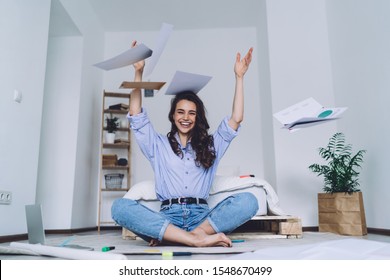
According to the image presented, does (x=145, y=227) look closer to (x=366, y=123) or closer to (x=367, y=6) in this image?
(x=366, y=123)

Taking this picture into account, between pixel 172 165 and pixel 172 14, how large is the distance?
290 centimetres

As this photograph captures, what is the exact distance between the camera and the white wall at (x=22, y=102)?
2094 mm

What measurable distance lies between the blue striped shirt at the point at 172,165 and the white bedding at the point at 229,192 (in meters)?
0.61

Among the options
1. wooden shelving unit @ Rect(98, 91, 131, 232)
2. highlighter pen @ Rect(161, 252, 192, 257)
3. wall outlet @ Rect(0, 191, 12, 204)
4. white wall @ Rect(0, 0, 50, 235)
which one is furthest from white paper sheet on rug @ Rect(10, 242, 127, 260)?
wooden shelving unit @ Rect(98, 91, 131, 232)

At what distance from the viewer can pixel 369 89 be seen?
2.54m

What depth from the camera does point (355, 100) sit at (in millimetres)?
2785

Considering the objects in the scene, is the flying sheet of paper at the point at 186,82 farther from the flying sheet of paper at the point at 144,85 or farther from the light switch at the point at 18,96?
the light switch at the point at 18,96

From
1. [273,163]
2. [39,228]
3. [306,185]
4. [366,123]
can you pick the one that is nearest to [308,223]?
[306,185]

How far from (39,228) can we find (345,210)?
6.40 ft

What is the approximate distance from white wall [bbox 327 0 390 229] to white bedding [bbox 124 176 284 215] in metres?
0.77

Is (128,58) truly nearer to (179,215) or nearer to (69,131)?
(179,215)

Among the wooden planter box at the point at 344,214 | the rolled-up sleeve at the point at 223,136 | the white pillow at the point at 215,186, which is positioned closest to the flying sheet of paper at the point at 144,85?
the rolled-up sleeve at the point at 223,136

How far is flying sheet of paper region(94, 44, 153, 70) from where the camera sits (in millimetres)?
1419

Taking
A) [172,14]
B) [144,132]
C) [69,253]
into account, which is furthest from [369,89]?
[172,14]
